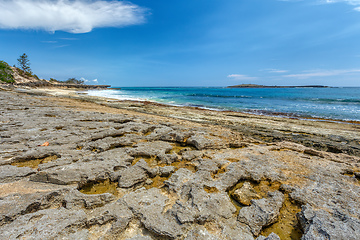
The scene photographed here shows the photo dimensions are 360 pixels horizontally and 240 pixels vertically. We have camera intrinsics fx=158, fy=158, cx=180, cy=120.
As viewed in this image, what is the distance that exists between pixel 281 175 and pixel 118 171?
4.77 metres

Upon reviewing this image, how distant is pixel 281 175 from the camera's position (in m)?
4.69

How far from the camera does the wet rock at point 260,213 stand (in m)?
3.07

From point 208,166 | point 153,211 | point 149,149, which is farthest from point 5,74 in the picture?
point 153,211

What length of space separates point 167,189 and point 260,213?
6.90 feet

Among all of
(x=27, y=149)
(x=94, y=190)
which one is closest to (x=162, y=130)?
(x=94, y=190)

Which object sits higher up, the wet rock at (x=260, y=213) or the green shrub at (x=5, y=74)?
the green shrub at (x=5, y=74)

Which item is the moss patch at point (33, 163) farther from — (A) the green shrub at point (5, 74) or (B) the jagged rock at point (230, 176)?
(A) the green shrub at point (5, 74)

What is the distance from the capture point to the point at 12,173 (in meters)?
3.93

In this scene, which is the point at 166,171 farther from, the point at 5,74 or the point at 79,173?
the point at 5,74

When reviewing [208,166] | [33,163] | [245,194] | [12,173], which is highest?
[12,173]

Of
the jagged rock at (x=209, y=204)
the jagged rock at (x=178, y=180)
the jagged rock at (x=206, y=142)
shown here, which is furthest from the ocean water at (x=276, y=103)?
the jagged rock at (x=209, y=204)

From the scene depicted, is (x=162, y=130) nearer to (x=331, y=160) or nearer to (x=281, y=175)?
(x=281, y=175)

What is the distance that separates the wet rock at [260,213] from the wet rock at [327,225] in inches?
18.2

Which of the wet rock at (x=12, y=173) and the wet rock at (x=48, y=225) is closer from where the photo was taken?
the wet rock at (x=48, y=225)
